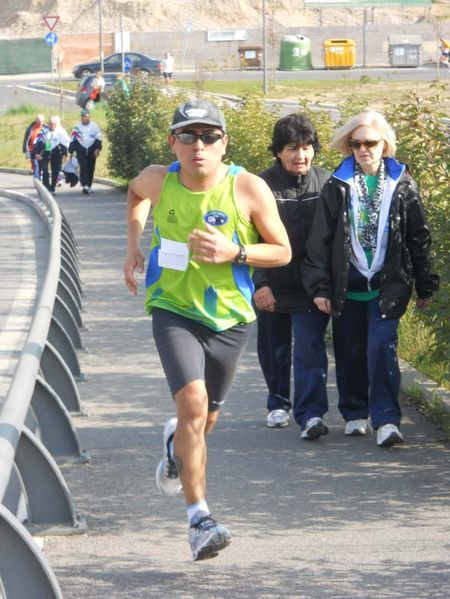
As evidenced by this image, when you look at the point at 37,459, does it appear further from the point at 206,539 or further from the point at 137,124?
the point at 137,124

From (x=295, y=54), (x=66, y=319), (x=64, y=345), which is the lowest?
(x=295, y=54)

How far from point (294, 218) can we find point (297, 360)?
2.64ft

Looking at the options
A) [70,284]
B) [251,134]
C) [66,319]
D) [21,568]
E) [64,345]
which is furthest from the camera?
[251,134]

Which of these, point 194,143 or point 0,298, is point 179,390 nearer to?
point 194,143

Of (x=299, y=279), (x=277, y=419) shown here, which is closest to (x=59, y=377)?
(x=277, y=419)

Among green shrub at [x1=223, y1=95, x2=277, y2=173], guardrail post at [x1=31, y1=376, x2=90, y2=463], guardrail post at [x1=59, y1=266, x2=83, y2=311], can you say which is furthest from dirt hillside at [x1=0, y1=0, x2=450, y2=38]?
guardrail post at [x1=31, y1=376, x2=90, y2=463]

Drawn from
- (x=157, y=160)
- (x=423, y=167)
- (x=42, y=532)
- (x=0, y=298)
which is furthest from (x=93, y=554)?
(x=157, y=160)

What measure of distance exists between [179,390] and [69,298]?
658 centimetres

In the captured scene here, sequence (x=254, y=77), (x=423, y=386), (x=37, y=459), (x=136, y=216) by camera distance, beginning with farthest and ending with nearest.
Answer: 1. (x=254, y=77)
2. (x=423, y=386)
3. (x=136, y=216)
4. (x=37, y=459)

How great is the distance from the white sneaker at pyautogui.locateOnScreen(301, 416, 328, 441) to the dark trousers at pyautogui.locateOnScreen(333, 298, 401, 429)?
202 mm

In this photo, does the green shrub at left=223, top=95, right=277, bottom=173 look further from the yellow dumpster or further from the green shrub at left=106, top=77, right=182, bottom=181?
the yellow dumpster

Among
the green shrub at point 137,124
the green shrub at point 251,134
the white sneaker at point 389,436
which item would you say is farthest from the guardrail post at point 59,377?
the green shrub at point 137,124

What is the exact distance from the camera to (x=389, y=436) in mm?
8273

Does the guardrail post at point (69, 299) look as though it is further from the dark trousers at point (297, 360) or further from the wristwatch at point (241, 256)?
the wristwatch at point (241, 256)
